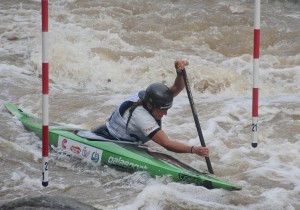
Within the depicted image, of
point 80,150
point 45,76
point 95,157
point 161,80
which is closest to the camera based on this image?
point 45,76

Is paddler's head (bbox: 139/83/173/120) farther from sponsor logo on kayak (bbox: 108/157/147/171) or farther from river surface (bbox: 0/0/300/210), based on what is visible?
river surface (bbox: 0/0/300/210)

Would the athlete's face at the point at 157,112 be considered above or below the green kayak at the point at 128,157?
above

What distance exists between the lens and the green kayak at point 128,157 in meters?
5.24

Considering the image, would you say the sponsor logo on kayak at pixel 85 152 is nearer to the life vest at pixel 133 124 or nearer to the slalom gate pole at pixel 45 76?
the life vest at pixel 133 124

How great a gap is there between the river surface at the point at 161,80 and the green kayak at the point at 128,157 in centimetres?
7

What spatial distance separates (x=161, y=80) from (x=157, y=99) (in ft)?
14.4

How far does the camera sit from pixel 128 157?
5.62 metres

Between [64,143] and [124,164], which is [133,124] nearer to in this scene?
[124,164]

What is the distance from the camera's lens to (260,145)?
21.7ft

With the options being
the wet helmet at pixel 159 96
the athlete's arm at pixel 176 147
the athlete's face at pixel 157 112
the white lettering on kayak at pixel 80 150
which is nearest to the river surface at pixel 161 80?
the white lettering on kayak at pixel 80 150

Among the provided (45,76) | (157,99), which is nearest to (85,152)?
(157,99)

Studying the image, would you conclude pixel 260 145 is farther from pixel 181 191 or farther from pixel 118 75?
pixel 118 75

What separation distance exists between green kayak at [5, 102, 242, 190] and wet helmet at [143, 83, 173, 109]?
48cm

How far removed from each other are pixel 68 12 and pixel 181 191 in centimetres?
903
